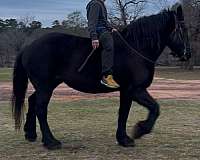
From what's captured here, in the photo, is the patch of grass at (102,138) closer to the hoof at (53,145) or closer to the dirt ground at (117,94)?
the hoof at (53,145)

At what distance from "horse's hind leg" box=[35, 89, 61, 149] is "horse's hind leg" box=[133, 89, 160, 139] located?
1.41 meters

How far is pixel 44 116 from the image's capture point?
7.96 metres

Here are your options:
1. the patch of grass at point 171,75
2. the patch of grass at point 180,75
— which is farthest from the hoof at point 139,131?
the patch of grass at point 180,75

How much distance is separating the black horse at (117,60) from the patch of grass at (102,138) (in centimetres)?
41

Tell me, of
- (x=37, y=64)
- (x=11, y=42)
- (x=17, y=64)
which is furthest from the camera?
(x=11, y=42)

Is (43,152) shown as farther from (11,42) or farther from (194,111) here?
(11,42)

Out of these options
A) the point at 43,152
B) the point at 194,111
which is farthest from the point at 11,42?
the point at 43,152

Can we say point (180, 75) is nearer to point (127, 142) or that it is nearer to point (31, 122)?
point (31, 122)

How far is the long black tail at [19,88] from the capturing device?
851cm

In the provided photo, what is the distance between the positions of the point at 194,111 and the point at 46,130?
6609 mm

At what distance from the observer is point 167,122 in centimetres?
1102

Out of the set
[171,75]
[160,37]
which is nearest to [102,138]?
[160,37]

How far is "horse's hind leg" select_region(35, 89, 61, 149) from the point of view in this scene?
782 cm

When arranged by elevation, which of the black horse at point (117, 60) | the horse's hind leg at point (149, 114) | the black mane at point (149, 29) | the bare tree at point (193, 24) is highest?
the bare tree at point (193, 24)
